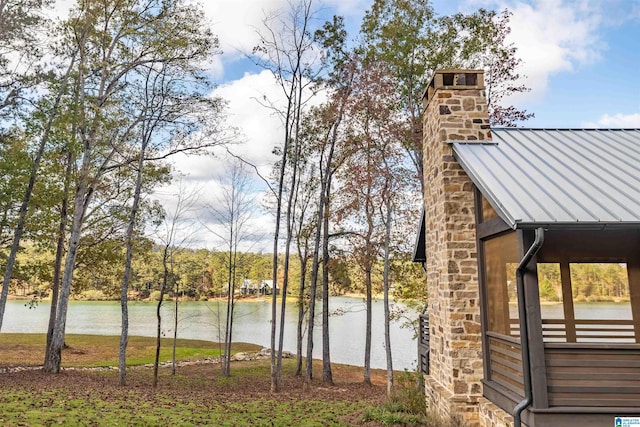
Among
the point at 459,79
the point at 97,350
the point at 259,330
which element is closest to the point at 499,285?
the point at 459,79

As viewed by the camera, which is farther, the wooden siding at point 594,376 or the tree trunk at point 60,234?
the tree trunk at point 60,234

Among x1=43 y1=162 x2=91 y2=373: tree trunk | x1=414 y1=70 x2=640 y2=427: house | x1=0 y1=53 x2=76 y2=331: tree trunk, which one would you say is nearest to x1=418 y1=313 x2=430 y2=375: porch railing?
x1=414 y1=70 x2=640 y2=427: house

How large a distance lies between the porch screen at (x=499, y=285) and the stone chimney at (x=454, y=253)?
1.05 ft

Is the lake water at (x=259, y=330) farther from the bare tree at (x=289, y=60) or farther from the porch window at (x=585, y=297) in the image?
the porch window at (x=585, y=297)

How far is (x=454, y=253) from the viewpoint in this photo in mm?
6621

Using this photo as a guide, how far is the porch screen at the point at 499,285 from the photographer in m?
5.92

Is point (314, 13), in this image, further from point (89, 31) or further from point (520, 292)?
point (520, 292)

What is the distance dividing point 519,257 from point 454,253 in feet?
6.05

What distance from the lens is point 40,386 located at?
11.2 meters

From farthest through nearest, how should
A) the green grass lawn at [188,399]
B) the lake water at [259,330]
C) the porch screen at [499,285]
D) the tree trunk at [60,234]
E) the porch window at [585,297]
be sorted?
the lake water at [259,330]
the tree trunk at [60,234]
the green grass lawn at [188,399]
the porch window at [585,297]
the porch screen at [499,285]

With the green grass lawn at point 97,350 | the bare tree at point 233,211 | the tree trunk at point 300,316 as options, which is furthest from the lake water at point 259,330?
the bare tree at point 233,211

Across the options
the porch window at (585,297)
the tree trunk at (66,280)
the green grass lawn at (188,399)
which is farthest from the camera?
the tree trunk at (66,280)

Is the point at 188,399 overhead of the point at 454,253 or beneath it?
beneath

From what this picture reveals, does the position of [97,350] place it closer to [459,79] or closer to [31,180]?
[31,180]
